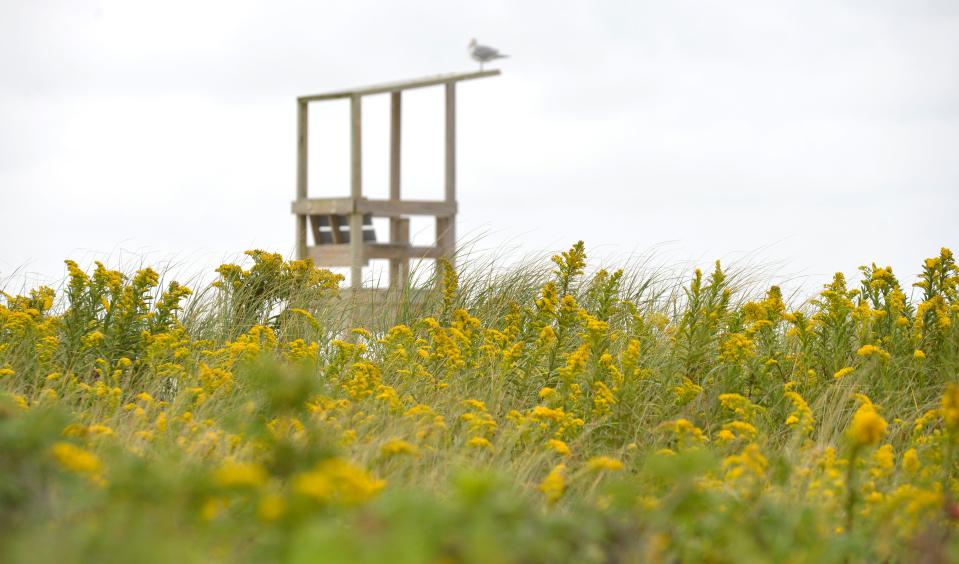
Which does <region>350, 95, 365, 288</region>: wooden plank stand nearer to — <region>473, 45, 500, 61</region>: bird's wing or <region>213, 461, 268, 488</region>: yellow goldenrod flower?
<region>473, 45, 500, 61</region>: bird's wing

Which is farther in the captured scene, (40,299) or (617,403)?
(40,299)

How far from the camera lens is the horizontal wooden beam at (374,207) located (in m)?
14.2

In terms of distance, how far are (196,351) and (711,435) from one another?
10.7 ft

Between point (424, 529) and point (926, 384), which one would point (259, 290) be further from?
point (424, 529)

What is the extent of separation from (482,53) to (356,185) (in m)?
2.56

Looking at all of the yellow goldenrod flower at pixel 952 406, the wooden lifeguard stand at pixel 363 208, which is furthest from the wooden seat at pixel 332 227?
the yellow goldenrod flower at pixel 952 406

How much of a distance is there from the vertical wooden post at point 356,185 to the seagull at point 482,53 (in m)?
1.70

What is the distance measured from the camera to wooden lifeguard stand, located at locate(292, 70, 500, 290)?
46.5 feet

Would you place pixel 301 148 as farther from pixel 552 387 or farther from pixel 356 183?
pixel 552 387

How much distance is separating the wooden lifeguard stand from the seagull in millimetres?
242

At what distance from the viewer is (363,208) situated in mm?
14141

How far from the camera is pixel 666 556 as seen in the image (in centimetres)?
244

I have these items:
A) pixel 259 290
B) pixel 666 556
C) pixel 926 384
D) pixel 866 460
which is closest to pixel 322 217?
pixel 259 290

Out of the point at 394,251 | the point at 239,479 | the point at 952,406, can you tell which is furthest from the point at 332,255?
the point at 239,479
